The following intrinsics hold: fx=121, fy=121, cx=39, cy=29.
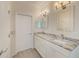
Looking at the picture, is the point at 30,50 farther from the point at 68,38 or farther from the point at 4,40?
the point at 68,38

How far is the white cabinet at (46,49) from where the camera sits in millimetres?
2103

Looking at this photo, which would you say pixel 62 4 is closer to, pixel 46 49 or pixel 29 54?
pixel 46 49

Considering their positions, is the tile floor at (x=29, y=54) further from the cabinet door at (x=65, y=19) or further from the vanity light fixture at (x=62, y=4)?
the vanity light fixture at (x=62, y=4)

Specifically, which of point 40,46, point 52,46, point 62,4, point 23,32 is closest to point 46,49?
point 40,46

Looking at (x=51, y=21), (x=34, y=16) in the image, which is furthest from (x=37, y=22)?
(x=51, y=21)

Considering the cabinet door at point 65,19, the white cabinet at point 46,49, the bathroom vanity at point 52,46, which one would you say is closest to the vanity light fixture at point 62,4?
the cabinet door at point 65,19

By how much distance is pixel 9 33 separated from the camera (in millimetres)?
2965

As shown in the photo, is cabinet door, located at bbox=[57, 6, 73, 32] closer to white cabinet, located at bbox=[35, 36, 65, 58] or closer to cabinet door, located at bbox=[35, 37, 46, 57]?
white cabinet, located at bbox=[35, 36, 65, 58]

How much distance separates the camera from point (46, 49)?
8.43 ft

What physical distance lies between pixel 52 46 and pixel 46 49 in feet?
1.15

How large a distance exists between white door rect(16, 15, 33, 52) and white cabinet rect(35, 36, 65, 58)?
0.18 meters

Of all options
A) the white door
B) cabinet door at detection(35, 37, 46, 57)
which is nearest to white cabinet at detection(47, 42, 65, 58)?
cabinet door at detection(35, 37, 46, 57)

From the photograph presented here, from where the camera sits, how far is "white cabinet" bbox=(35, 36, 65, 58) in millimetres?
2103

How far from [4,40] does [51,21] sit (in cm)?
111
